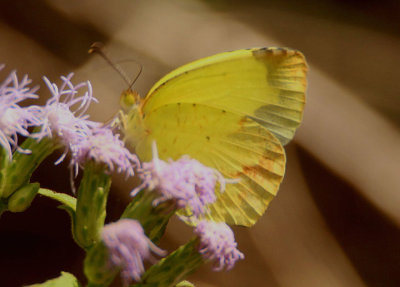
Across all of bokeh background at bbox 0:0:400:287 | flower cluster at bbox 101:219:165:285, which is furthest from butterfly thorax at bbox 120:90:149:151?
bokeh background at bbox 0:0:400:287

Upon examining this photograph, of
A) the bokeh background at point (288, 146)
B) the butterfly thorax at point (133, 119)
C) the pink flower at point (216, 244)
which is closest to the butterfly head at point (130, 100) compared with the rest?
the butterfly thorax at point (133, 119)

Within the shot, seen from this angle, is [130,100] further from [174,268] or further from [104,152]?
[174,268]

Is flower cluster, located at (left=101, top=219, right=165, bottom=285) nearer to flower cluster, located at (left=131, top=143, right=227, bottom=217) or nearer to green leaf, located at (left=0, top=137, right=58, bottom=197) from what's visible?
flower cluster, located at (left=131, top=143, right=227, bottom=217)

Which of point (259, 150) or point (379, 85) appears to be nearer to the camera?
point (259, 150)

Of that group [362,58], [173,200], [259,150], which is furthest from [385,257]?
[173,200]

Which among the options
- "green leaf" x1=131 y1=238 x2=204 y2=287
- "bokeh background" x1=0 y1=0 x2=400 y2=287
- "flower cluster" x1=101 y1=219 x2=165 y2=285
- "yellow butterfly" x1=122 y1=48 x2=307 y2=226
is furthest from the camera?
"bokeh background" x1=0 y1=0 x2=400 y2=287

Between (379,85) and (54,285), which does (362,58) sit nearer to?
(379,85)

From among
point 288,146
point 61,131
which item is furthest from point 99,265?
point 288,146
